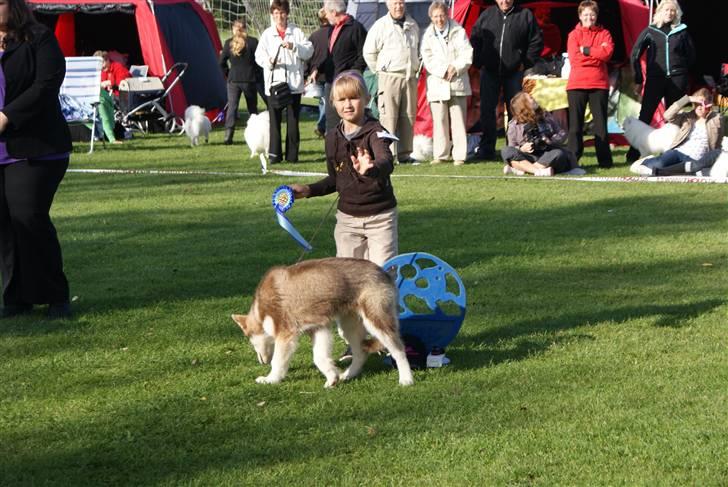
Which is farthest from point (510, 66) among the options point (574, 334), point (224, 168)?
point (574, 334)

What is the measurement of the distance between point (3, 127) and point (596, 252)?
4750 millimetres

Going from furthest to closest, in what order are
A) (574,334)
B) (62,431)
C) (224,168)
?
1. (224,168)
2. (574,334)
3. (62,431)

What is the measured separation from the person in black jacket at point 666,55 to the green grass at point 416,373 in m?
4.35

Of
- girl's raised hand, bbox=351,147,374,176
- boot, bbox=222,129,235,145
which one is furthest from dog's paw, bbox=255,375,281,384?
boot, bbox=222,129,235,145

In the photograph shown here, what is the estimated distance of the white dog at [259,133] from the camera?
16609 millimetres

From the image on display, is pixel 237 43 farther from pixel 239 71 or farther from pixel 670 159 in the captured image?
pixel 670 159

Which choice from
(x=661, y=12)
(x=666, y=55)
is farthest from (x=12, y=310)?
(x=661, y=12)

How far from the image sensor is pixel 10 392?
6.09 meters

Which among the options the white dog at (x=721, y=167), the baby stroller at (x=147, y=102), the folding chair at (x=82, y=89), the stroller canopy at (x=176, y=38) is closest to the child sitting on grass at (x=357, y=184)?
the white dog at (x=721, y=167)

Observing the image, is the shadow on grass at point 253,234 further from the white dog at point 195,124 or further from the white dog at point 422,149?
the white dog at point 195,124

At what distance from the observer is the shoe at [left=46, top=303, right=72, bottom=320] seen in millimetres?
7723

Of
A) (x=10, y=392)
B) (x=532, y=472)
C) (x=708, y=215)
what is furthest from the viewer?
(x=708, y=215)

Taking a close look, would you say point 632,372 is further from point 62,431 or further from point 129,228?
point 129,228

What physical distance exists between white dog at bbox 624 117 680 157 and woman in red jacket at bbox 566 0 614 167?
402 millimetres
